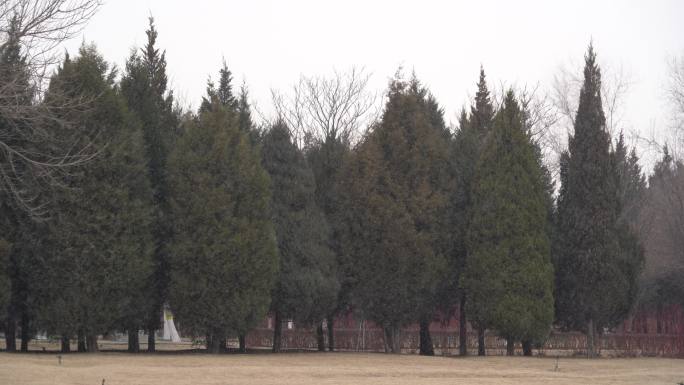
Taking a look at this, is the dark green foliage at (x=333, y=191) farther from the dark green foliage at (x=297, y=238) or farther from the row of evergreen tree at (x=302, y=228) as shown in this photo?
the dark green foliage at (x=297, y=238)

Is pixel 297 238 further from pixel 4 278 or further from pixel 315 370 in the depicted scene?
pixel 4 278

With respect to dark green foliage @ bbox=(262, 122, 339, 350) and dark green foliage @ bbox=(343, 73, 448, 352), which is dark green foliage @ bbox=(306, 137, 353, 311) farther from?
dark green foliage @ bbox=(262, 122, 339, 350)

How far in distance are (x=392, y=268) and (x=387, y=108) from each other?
574cm

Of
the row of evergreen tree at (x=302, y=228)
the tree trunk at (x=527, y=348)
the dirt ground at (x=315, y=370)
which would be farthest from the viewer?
the tree trunk at (x=527, y=348)

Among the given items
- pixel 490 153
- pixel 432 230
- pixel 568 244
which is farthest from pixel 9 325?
pixel 568 244

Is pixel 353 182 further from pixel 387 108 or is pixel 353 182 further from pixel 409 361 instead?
pixel 409 361

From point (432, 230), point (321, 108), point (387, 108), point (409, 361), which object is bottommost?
point (409, 361)

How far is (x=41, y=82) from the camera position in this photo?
64.4 ft

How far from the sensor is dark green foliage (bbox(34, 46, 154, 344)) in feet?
78.2

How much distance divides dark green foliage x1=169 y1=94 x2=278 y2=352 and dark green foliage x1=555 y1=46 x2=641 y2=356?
418 inches

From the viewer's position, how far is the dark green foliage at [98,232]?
23844 mm

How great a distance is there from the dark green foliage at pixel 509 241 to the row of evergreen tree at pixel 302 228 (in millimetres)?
53

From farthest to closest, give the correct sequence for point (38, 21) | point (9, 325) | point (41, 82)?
point (9, 325) → point (41, 82) → point (38, 21)

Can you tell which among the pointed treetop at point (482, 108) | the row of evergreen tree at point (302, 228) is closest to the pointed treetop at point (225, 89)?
the row of evergreen tree at point (302, 228)
